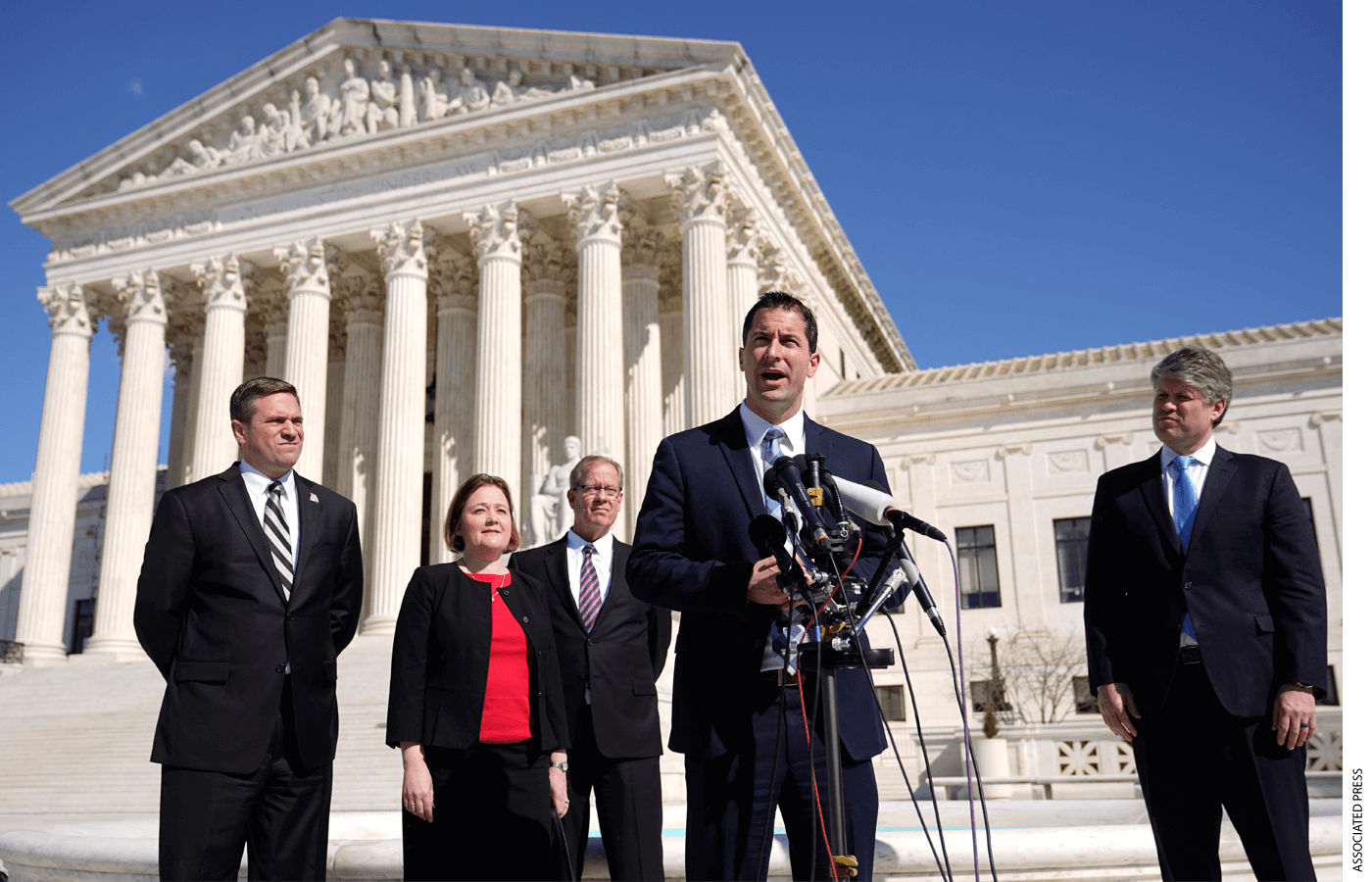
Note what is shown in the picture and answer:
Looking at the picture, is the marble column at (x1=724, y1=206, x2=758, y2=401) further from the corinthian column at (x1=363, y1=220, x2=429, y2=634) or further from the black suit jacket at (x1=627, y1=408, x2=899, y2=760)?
the black suit jacket at (x1=627, y1=408, x2=899, y2=760)

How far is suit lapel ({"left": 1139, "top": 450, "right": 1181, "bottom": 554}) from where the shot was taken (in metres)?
4.48

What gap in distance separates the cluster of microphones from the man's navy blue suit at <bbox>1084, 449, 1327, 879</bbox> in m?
1.71

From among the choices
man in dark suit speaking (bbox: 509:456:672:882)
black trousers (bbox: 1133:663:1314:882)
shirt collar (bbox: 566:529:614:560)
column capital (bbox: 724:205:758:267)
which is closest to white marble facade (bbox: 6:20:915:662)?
column capital (bbox: 724:205:758:267)

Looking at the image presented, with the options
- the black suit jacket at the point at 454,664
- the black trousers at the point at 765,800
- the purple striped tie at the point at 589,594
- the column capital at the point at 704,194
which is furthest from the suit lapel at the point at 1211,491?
the column capital at the point at 704,194

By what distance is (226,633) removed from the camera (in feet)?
14.7

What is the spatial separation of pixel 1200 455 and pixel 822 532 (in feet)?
8.09

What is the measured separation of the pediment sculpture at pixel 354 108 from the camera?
29.9m

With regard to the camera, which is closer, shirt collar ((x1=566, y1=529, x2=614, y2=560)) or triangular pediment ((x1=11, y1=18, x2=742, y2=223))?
shirt collar ((x1=566, y1=529, x2=614, y2=560))

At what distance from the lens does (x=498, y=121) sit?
29.1m

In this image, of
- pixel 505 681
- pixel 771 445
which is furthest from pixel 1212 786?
pixel 505 681

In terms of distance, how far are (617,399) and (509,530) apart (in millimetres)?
20703

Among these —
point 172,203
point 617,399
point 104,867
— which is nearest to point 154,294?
point 172,203

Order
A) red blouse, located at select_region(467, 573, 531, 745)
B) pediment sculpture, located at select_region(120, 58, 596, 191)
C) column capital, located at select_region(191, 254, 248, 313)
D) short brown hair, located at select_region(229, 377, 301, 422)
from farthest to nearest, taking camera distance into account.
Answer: column capital, located at select_region(191, 254, 248, 313), pediment sculpture, located at select_region(120, 58, 596, 191), red blouse, located at select_region(467, 573, 531, 745), short brown hair, located at select_region(229, 377, 301, 422)

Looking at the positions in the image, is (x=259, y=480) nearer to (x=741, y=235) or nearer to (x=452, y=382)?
(x=741, y=235)
